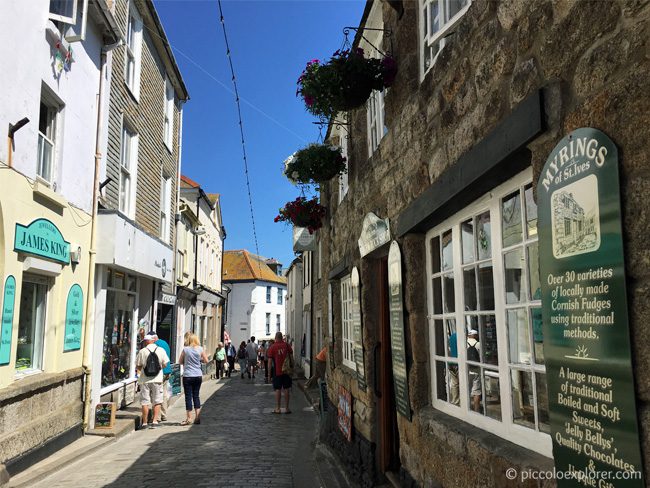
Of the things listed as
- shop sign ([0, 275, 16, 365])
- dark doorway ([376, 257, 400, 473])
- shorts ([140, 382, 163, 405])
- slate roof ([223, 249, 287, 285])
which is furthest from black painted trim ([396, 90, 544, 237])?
slate roof ([223, 249, 287, 285])

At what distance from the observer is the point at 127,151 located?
1123cm

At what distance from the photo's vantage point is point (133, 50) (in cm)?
1174

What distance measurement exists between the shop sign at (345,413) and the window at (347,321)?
438mm

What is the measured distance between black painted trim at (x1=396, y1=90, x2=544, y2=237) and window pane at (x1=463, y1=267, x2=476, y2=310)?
431 millimetres

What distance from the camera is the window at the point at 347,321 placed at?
756 centimetres

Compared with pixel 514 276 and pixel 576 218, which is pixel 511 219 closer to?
pixel 514 276

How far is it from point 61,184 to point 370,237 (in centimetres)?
472

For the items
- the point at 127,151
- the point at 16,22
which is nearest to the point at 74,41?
the point at 16,22

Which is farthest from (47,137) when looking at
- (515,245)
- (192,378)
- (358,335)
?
(515,245)

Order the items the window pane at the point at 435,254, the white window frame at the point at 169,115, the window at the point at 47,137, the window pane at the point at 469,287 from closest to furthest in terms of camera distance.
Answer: the window pane at the point at 469,287
the window pane at the point at 435,254
the window at the point at 47,137
the white window frame at the point at 169,115

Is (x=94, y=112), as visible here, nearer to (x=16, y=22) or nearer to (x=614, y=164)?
(x=16, y=22)

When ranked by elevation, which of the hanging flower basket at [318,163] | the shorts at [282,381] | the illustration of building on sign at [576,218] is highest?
the hanging flower basket at [318,163]

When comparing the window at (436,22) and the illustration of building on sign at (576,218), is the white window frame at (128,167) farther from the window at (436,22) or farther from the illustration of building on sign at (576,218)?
the illustration of building on sign at (576,218)

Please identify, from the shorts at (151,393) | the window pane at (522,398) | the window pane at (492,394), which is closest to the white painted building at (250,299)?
the shorts at (151,393)
